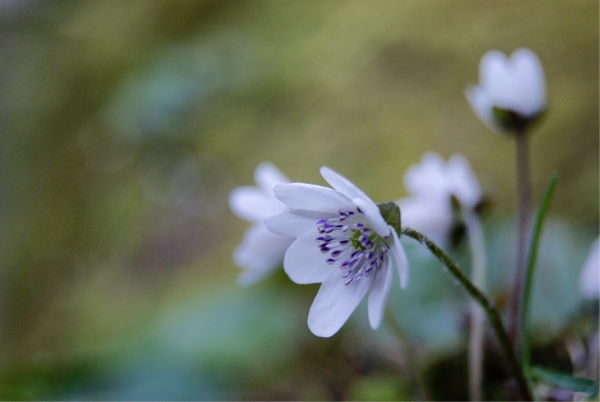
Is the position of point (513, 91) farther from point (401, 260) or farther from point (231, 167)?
point (231, 167)

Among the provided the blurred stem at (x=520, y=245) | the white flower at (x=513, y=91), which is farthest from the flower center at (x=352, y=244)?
the white flower at (x=513, y=91)

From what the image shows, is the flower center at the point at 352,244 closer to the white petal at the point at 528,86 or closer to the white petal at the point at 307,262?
the white petal at the point at 307,262

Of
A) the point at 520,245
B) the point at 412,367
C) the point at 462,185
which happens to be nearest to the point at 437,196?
the point at 462,185

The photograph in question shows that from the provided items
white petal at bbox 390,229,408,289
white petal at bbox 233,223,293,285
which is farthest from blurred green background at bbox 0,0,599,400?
white petal at bbox 390,229,408,289

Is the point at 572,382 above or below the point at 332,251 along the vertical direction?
below

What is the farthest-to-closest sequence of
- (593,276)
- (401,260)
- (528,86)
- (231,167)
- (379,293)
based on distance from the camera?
(231,167) → (528,86) → (593,276) → (379,293) → (401,260)
